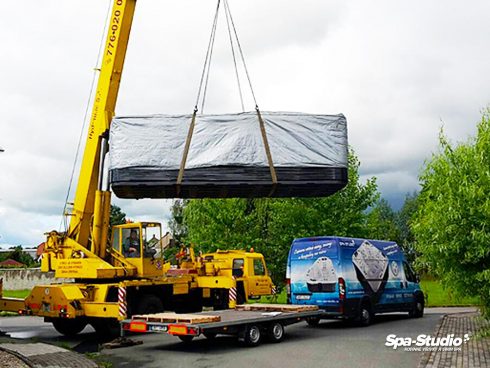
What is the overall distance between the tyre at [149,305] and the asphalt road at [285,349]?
26.1 inches

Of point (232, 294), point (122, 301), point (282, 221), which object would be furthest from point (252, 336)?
point (282, 221)

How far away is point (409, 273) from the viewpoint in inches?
714

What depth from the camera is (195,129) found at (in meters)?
9.71

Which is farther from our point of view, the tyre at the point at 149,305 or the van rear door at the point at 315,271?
the van rear door at the point at 315,271

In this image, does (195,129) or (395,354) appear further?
(395,354)

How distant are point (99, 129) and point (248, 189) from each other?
5.95 m

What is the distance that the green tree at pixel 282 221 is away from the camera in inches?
1021

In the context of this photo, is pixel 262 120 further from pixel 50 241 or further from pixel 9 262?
pixel 9 262

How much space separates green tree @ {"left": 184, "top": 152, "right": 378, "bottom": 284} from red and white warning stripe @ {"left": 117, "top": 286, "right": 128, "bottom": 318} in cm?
1246

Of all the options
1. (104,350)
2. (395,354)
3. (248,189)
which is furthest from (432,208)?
(104,350)

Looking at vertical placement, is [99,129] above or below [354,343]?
above

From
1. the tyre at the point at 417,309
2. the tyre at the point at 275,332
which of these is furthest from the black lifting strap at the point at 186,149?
the tyre at the point at 417,309

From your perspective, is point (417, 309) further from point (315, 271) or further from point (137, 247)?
Answer: point (137, 247)

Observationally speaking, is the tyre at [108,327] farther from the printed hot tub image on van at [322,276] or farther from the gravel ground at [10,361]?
the printed hot tub image on van at [322,276]
